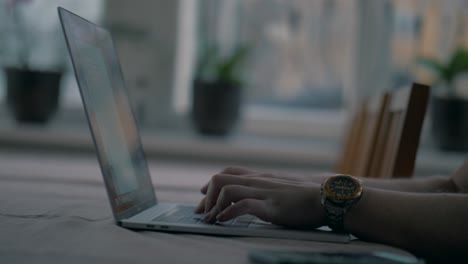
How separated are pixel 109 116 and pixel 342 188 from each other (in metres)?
0.43

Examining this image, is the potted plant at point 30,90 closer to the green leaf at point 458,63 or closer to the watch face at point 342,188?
the green leaf at point 458,63

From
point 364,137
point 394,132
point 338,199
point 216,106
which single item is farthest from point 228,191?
point 216,106

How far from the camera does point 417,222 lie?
82 cm

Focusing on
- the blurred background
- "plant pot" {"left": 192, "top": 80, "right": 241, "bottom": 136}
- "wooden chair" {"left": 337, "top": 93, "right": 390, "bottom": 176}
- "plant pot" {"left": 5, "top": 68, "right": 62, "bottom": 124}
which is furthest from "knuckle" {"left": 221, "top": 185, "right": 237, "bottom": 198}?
"plant pot" {"left": 5, "top": 68, "right": 62, "bottom": 124}

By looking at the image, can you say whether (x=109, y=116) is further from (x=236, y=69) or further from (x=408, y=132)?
(x=236, y=69)

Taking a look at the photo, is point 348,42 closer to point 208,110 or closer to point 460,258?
point 208,110

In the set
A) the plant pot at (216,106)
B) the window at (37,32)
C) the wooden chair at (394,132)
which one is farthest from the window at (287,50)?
the wooden chair at (394,132)

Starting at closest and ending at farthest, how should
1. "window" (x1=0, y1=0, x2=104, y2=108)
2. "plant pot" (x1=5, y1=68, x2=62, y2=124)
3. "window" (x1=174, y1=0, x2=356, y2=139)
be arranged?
"plant pot" (x1=5, y1=68, x2=62, y2=124), "window" (x1=0, y1=0, x2=104, y2=108), "window" (x1=174, y1=0, x2=356, y2=139)

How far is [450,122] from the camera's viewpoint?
273 centimetres

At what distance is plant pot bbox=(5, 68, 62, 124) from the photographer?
2.66 m

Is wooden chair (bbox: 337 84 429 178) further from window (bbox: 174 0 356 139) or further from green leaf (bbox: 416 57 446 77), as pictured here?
window (bbox: 174 0 356 139)

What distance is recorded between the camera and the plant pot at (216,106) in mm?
2709

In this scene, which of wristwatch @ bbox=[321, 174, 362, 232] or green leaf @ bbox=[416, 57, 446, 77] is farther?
green leaf @ bbox=[416, 57, 446, 77]

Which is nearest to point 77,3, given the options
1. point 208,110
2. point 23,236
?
point 208,110
